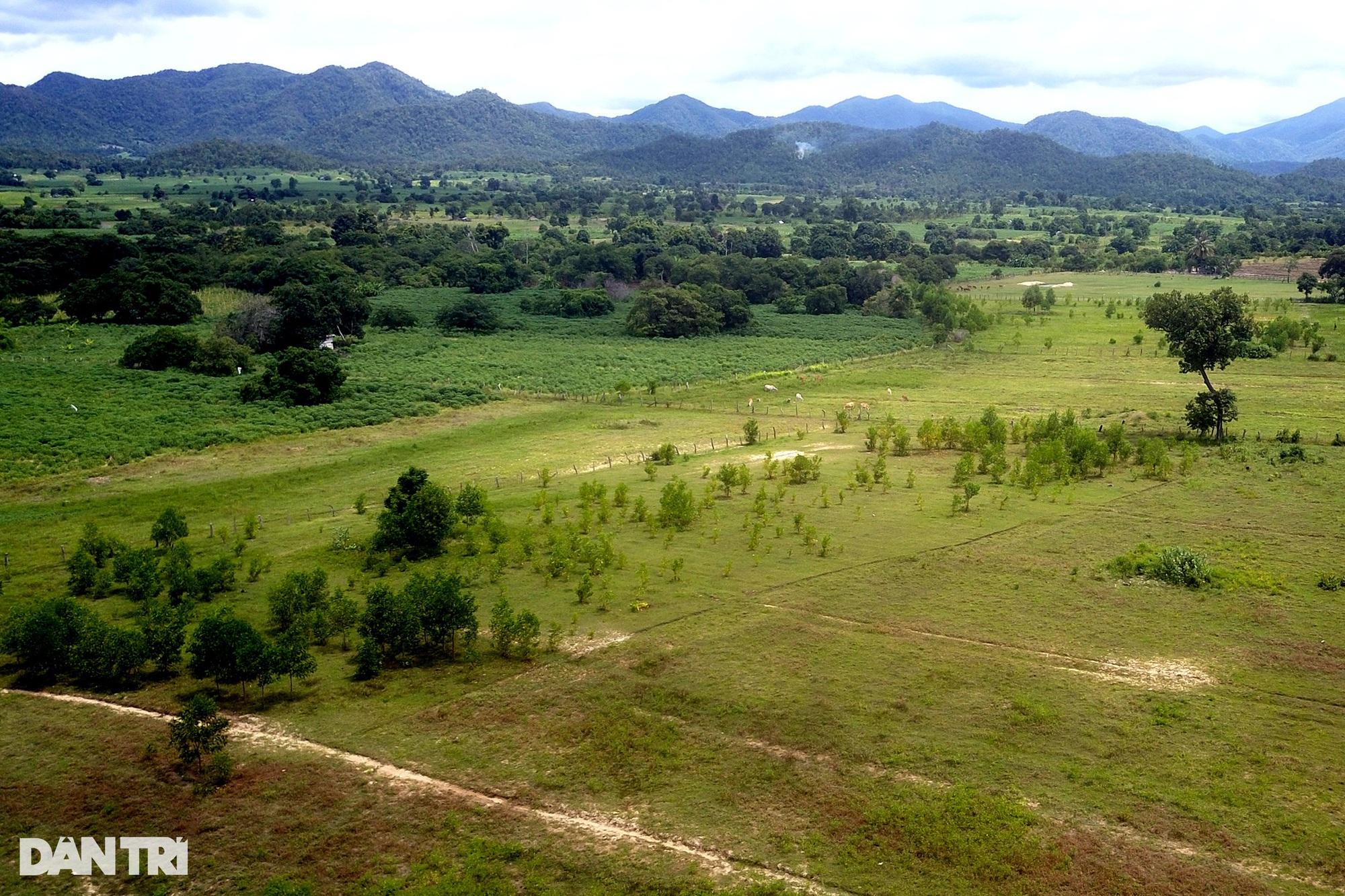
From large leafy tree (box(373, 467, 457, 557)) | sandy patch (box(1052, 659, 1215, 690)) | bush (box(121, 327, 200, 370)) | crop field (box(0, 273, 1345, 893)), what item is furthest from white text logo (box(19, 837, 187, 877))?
bush (box(121, 327, 200, 370))

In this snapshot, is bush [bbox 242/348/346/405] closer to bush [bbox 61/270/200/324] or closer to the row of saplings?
the row of saplings

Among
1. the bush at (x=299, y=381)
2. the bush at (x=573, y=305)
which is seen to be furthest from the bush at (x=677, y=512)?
the bush at (x=573, y=305)

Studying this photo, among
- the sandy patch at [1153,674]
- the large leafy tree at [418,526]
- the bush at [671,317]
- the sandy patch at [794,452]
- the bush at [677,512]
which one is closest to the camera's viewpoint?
the sandy patch at [1153,674]

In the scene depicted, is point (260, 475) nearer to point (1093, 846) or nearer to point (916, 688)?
point (916, 688)

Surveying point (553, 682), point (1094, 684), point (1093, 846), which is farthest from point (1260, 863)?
point (553, 682)

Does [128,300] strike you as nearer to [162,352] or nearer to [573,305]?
[162,352]

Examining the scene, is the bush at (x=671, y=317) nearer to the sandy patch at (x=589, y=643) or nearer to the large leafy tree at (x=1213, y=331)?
the large leafy tree at (x=1213, y=331)
